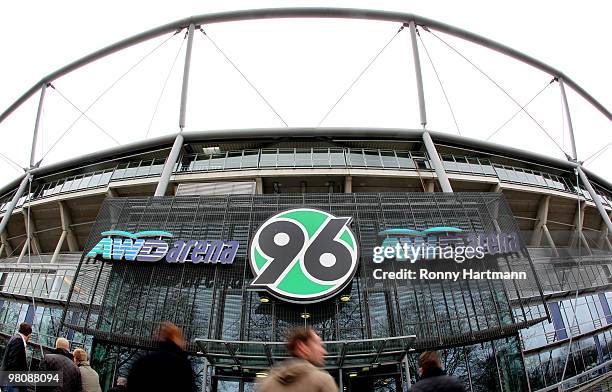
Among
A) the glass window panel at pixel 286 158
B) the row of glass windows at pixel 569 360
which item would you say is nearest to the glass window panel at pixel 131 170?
the glass window panel at pixel 286 158

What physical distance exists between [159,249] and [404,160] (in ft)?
48.6

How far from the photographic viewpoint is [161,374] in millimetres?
2791

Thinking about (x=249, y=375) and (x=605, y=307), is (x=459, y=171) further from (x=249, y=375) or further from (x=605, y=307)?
(x=249, y=375)

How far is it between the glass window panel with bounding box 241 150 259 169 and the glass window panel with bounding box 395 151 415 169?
329 inches

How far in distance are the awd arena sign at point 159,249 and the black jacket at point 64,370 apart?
794 cm

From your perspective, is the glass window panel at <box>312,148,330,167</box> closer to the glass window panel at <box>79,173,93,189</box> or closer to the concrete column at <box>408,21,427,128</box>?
the concrete column at <box>408,21,427,128</box>

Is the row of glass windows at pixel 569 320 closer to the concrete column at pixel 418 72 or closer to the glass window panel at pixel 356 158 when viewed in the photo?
the concrete column at pixel 418 72

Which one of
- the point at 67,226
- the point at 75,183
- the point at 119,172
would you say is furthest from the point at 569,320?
the point at 75,183

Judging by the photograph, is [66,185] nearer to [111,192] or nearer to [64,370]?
[111,192]

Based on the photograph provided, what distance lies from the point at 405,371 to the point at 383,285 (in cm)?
268

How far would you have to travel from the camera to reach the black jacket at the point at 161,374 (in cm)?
276

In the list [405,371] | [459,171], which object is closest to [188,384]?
[405,371]

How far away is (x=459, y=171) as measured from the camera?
22547 mm

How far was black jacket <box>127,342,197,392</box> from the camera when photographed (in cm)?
276
